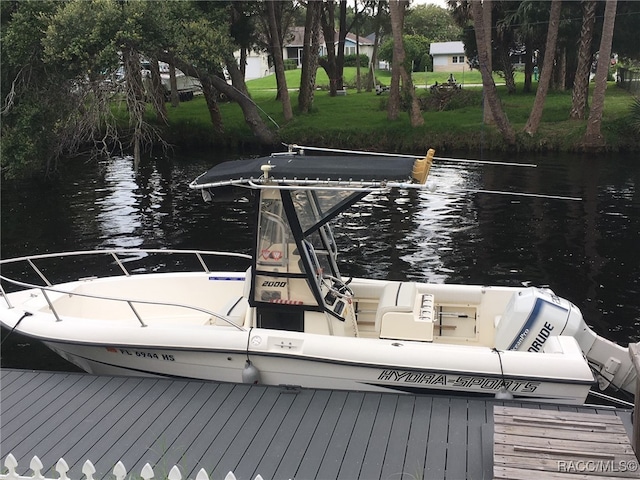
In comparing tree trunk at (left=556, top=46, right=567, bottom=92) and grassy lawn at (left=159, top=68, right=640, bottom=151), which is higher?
tree trunk at (left=556, top=46, right=567, bottom=92)

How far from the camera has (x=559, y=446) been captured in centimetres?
495

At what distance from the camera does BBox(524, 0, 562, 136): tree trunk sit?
81.8 feet

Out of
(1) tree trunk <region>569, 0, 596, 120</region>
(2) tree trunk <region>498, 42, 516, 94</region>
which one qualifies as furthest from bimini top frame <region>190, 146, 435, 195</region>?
(2) tree trunk <region>498, 42, 516, 94</region>

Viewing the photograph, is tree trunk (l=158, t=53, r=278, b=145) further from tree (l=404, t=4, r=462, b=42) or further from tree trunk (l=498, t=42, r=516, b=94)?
tree (l=404, t=4, r=462, b=42)

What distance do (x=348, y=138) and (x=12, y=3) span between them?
42.4ft

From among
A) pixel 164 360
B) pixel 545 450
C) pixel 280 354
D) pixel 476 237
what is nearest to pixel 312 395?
pixel 280 354

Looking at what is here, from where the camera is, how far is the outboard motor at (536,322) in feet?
22.5

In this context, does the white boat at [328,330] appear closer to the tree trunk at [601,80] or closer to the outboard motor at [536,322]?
the outboard motor at [536,322]

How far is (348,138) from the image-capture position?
27.5 metres

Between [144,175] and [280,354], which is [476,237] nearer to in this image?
[280,354]

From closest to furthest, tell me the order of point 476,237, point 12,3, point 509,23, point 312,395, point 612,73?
1. point 312,395
2. point 476,237
3. point 12,3
4. point 509,23
5. point 612,73

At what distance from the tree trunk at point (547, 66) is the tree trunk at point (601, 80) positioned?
1.69 meters

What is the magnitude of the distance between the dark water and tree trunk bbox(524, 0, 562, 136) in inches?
135

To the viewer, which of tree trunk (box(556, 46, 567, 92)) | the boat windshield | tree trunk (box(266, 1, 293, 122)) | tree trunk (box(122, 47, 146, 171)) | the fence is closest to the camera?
the boat windshield
